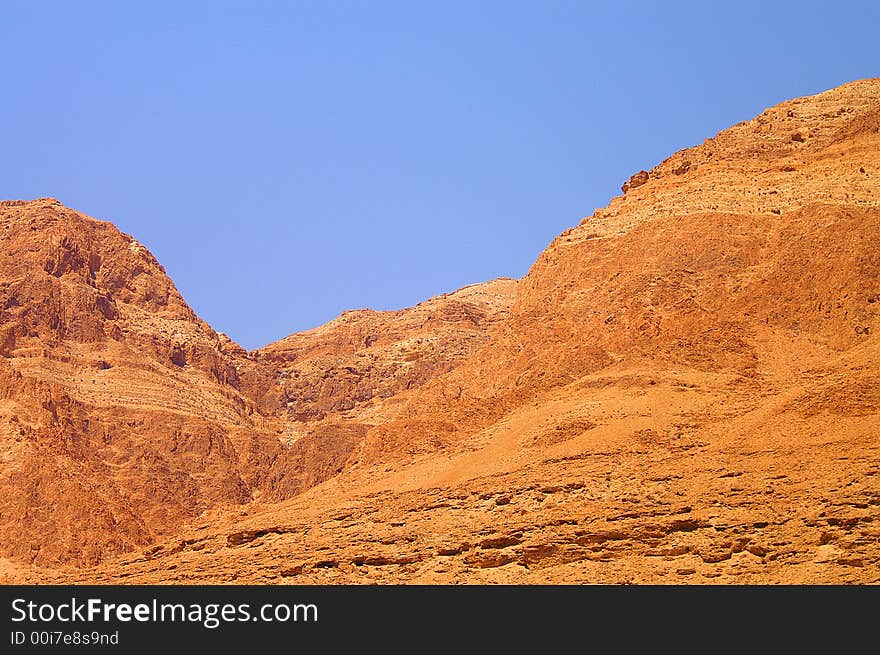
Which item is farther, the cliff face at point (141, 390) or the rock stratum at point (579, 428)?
the cliff face at point (141, 390)

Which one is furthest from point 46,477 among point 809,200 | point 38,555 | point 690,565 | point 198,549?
point 690,565

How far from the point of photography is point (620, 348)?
190 feet

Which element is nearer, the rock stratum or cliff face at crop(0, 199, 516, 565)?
the rock stratum

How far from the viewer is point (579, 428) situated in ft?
169

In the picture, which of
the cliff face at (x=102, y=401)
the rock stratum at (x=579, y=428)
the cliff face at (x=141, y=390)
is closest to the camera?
the rock stratum at (x=579, y=428)

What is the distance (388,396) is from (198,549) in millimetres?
55756

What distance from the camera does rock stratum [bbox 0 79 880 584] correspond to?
40906 mm

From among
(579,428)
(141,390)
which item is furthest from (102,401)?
(579,428)

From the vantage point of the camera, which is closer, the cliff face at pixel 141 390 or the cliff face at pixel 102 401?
the cliff face at pixel 102 401

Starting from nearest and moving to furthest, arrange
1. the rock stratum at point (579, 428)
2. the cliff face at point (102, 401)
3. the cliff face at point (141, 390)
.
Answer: the rock stratum at point (579, 428)
the cliff face at point (102, 401)
the cliff face at point (141, 390)

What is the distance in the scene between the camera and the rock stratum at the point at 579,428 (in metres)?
40.9

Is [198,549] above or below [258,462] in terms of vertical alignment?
below

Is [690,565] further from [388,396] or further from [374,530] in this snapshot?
[388,396]

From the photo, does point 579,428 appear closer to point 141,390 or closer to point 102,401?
point 102,401
